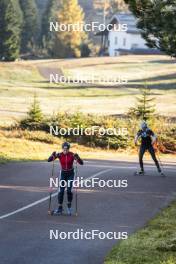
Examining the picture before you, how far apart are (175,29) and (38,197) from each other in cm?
569

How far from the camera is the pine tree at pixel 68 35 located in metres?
93.0

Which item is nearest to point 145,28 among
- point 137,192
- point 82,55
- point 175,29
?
point 175,29

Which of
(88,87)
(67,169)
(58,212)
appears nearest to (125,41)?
(88,87)

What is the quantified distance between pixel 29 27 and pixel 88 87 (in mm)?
42645

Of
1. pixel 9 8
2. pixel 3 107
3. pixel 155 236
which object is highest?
pixel 9 8

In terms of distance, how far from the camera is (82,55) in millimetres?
100812

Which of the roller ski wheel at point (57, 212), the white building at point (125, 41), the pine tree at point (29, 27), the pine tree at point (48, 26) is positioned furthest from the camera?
the pine tree at point (29, 27)

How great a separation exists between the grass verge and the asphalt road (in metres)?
0.27

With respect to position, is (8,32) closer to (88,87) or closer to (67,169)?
(88,87)

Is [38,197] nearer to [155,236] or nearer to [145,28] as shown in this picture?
[155,236]

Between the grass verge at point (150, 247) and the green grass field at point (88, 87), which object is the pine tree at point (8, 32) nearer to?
the green grass field at point (88, 87)

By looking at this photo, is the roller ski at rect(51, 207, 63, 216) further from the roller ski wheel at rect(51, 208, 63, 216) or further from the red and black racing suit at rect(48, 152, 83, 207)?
the red and black racing suit at rect(48, 152, 83, 207)

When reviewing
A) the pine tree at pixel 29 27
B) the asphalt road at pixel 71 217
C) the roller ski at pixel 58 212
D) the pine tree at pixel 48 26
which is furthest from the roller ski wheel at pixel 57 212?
the pine tree at pixel 29 27

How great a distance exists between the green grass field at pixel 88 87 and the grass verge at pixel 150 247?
2729cm
